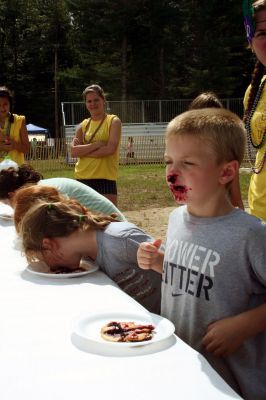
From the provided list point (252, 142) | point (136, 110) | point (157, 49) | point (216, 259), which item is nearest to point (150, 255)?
point (216, 259)

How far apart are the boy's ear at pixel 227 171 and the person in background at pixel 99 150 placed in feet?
9.02

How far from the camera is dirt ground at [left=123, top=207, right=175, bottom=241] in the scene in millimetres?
6474

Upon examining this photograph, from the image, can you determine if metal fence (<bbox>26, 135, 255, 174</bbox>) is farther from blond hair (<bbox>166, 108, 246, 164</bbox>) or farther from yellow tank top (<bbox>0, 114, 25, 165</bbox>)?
blond hair (<bbox>166, 108, 246, 164</bbox>)

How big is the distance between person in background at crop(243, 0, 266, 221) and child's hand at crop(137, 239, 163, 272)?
1.90 feet

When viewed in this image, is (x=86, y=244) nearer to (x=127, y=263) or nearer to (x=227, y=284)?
(x=127, y=263)

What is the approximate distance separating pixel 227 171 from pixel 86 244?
A: 74 cm

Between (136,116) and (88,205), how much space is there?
78.8 feet

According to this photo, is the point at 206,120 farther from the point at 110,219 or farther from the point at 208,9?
the point at 208,9

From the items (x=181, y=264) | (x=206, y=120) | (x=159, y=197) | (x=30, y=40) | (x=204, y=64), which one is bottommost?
(x=159, y=197)

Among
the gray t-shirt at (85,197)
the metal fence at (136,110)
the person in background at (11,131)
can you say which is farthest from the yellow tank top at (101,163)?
the metal fence at (136,110)

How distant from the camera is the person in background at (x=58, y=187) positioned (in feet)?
9.21

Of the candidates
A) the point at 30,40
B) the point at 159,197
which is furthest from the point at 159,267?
the point at 30,40

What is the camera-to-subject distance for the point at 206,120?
152cm

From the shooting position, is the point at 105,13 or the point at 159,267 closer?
the point at 159,267
